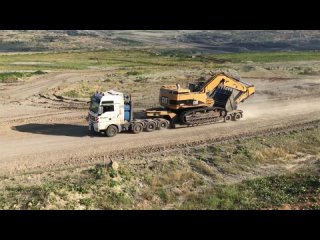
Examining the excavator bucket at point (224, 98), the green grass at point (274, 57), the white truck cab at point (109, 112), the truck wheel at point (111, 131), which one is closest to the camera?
the white truck cab at point (109, 112)

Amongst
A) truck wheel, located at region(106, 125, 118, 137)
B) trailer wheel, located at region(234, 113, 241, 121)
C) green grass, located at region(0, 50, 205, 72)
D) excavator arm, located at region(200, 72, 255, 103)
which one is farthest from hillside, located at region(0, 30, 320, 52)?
truck wheel, located at region(106, 125, 118, 137)

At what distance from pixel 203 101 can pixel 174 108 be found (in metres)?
2.28

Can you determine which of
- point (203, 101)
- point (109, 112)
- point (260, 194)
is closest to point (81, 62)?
point (203, 101)

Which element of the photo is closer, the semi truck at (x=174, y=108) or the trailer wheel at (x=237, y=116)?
the semi truck at (x=174, y=108)

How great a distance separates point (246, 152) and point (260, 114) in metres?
9.89

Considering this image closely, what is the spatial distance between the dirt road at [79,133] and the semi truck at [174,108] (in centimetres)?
61

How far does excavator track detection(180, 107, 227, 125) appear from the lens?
99.9 feet

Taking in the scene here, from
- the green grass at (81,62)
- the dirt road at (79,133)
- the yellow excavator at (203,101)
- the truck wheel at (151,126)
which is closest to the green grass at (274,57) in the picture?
the green grass at (81,62)

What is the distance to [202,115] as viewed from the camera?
30953mm

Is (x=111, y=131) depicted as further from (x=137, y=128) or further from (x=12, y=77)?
(x=12, y=77)

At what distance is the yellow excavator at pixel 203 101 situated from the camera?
99.6ft

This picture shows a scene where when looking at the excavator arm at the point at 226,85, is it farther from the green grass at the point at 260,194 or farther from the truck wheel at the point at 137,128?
the green grass at the point at 260,194

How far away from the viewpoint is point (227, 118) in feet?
107

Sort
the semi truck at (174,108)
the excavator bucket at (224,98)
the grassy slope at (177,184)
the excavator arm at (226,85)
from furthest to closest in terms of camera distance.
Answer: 1. the excavator bucket at (224,98)
2. the excavator arm at (226,85)
3. the semi truck at (174,108)
4. the grassy slope at (177,184)
